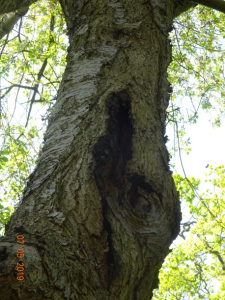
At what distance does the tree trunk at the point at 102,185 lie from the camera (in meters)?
1.01

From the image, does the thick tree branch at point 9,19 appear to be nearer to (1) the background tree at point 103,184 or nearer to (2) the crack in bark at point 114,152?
(1) the background tree at point 103,184

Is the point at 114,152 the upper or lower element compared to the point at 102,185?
upper

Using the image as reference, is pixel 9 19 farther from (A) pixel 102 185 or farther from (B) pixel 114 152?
(A) pixel 102 185

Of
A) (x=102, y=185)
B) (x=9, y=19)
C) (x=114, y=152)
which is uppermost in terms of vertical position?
(x=9, y=19)

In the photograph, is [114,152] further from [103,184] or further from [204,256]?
[204,256]

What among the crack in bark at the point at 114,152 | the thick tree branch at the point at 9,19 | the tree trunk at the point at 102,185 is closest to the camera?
the tree trunk at the point at 102,185

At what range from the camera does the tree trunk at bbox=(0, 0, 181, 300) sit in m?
1.01

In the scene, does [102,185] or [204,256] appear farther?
[204,256]

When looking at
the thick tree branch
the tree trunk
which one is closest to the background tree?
the tree trunk

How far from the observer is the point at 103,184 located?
132 cm

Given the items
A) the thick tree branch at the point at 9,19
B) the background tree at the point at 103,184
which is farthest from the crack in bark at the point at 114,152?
the thick tree branch at the point at 9,19

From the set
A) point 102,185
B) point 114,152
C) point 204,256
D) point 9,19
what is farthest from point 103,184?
point 204,256

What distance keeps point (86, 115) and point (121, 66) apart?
46 centimetres

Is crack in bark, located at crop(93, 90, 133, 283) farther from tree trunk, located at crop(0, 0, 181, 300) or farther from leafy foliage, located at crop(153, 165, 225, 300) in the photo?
leafy foliage, located at crop(153, 165, 225, 300)
